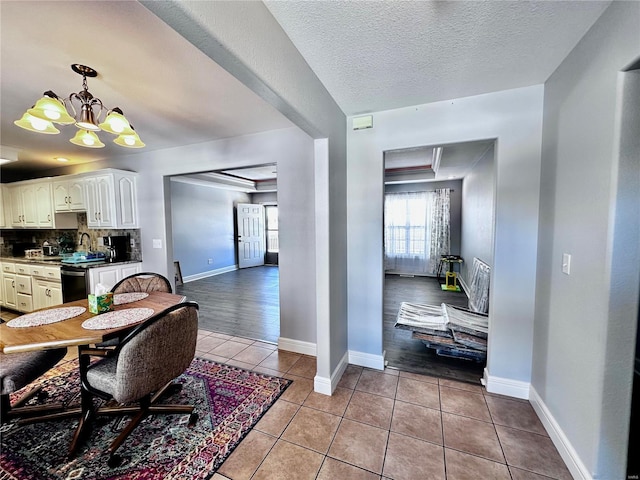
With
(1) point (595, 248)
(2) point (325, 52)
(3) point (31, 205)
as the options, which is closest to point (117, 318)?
(2) point (325, 52)

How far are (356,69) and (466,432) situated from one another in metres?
2.56

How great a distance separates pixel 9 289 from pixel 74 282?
1.78 metres

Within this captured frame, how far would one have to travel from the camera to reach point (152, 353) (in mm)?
1496

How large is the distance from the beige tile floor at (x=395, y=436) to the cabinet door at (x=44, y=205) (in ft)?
16.0

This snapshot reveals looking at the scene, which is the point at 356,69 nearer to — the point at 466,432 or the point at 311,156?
the point at 311,156

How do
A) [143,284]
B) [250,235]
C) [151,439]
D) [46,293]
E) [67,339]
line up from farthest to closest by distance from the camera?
1. [250,235]
2. [46,293]
3. [143,284]
4. [151,439]
5. [67,339]

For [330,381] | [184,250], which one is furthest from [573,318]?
[184,250]

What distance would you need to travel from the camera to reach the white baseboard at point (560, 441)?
1.36m

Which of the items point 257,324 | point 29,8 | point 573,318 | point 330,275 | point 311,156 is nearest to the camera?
point 29,8

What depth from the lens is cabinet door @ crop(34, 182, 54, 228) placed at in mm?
4148

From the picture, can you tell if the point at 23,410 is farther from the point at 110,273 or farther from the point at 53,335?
the point at 110,273

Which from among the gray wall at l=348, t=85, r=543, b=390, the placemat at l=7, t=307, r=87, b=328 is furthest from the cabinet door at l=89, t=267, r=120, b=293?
the gray wall at l=348, t=85, r=543, b=390

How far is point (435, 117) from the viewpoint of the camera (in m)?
2.19

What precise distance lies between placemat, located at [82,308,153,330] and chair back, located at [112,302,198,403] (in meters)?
0.21
